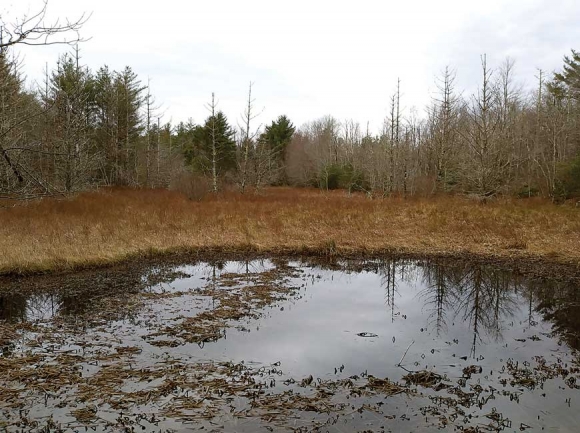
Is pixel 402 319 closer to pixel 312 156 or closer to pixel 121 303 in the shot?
pixel 121 303

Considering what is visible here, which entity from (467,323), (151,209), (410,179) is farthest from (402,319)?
(410,179)

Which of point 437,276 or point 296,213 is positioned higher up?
point 296,213

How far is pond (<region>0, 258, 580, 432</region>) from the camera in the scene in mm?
4664

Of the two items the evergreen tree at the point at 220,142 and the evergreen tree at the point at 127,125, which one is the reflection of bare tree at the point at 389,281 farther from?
the evergreen tree at the point at 220,142

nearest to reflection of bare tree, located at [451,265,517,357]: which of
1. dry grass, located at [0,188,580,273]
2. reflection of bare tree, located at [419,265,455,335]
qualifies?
reflection of bare tree, located at [419,265,455,335]

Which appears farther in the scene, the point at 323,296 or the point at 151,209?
the point at 151,209

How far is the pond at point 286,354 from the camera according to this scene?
15.3 feet

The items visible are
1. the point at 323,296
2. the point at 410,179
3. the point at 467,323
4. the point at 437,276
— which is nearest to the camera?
the point at 467,323

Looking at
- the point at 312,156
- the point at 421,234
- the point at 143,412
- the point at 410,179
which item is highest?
the point at 312,156

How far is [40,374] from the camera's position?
18.0 ft

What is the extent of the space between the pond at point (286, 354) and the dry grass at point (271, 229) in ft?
8.24

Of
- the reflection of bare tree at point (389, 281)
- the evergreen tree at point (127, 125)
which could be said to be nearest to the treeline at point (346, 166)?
the evergreen tree at point (127, 125)

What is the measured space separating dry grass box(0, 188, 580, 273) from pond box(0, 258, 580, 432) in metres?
2.51

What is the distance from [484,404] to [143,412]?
3994mm
